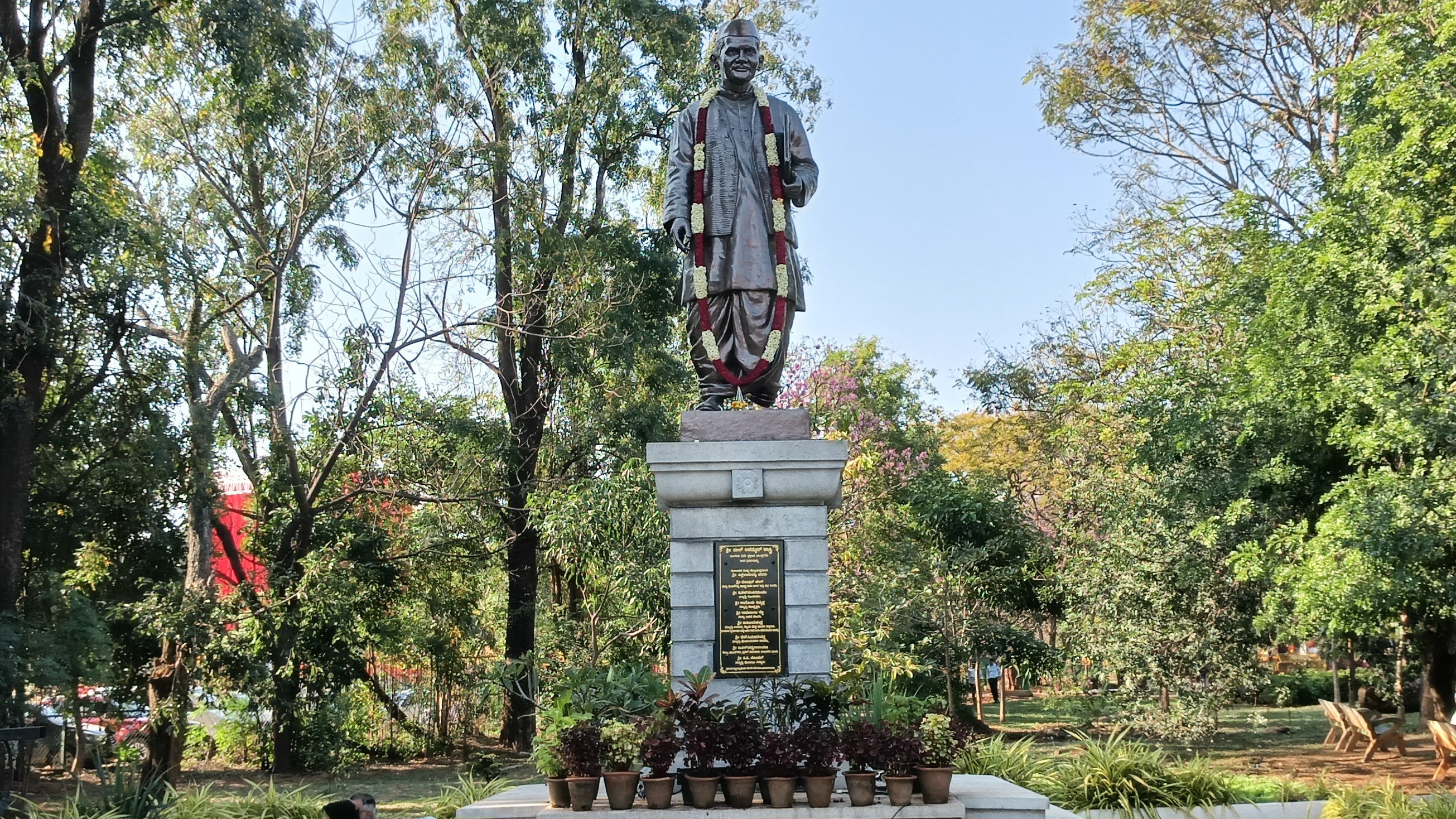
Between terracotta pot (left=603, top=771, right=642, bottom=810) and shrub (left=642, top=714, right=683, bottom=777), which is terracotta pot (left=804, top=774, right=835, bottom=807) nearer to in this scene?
shrub (left=642, top=714, right=683, bottom=777)

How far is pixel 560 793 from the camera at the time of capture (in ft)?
20.0

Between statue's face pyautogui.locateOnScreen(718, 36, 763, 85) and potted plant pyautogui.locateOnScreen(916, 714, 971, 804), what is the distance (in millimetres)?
4380

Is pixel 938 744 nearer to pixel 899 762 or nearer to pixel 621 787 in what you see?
pixel 899 762

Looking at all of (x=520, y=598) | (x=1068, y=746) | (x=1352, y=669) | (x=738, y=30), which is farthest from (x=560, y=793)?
(x=1352, y=669)

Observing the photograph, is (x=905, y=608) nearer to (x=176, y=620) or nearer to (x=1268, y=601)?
(x=1268, y=601)

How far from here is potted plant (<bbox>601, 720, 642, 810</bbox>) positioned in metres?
5.90

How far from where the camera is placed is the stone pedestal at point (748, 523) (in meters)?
6.96

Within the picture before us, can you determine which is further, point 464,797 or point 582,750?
point 464,797

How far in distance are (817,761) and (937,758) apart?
24.8 inches

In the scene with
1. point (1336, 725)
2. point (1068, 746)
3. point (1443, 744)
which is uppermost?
point (1443, 744)

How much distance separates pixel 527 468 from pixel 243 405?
15.5 ft

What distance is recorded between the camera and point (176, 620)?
47.1ft

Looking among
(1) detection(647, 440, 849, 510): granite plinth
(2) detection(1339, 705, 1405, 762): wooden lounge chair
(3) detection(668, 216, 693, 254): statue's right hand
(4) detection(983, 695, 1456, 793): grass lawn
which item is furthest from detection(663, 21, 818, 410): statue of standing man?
(2) detection(1339, 705, 1405, 762): wooden lounge chair

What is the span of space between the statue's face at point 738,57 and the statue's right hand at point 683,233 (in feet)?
3.44
